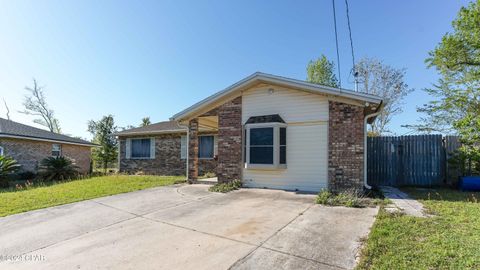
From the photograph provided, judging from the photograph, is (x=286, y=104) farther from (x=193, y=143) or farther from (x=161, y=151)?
(x=161, y=151)

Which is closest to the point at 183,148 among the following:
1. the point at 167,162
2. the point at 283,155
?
the point at 167,162

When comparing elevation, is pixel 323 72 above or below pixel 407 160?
above

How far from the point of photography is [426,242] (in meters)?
3.62

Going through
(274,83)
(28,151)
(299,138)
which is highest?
(274,83)

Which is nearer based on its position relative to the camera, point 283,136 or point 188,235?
point 188,235

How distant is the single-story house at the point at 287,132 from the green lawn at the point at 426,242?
9.23 feet

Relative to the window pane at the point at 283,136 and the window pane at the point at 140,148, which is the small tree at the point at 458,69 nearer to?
the window pane at the point at 283,136

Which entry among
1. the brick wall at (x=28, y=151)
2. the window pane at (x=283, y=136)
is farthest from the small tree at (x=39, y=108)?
the window pane at (x=283, y=136)

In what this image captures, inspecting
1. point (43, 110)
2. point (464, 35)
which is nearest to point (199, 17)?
point (464, 35)

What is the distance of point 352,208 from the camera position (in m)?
6.02

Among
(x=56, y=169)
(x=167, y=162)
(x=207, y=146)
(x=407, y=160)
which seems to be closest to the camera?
(x=407, y=160)

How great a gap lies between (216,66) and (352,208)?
12.6 meters

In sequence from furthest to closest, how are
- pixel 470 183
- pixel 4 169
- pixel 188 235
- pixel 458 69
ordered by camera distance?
pixel 458 69 → pixel 4 169 → pixel 470 183 → pixel 188 235

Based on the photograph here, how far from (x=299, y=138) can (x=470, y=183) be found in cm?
599
